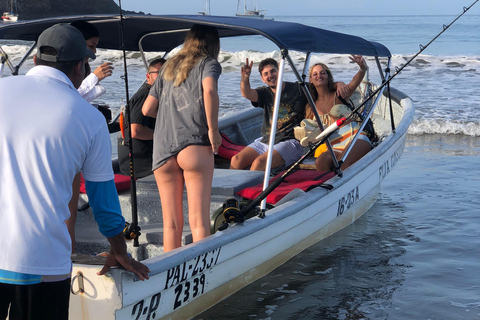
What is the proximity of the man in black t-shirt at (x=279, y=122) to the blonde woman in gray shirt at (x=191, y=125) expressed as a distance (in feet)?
6.82

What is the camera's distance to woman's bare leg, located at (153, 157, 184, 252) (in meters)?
4.05

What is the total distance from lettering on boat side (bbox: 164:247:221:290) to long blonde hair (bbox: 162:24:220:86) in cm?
109

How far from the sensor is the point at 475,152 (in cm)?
1074

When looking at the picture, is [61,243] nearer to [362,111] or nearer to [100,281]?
[100,281]

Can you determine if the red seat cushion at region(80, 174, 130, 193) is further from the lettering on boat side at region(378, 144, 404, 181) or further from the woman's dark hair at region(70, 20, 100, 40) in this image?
the lettering on boat side at region(378, 144, 404, 181)

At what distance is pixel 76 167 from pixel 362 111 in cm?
511

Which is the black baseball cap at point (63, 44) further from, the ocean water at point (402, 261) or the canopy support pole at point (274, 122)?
the ocean water at point (402, 261)

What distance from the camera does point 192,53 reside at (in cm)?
394

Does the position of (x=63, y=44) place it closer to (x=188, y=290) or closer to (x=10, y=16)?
(x=188, y=290)

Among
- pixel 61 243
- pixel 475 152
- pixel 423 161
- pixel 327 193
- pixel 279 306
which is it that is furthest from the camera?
pixel 475 152

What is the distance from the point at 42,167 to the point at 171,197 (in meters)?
1.97

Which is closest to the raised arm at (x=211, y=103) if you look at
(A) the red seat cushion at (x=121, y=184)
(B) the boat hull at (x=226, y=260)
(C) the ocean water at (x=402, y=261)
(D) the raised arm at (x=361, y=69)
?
(B) the boat hull at (x=226, y=260)

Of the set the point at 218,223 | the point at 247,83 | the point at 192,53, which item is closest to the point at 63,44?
the point at 192,53

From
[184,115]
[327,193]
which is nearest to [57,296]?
[184,115]
